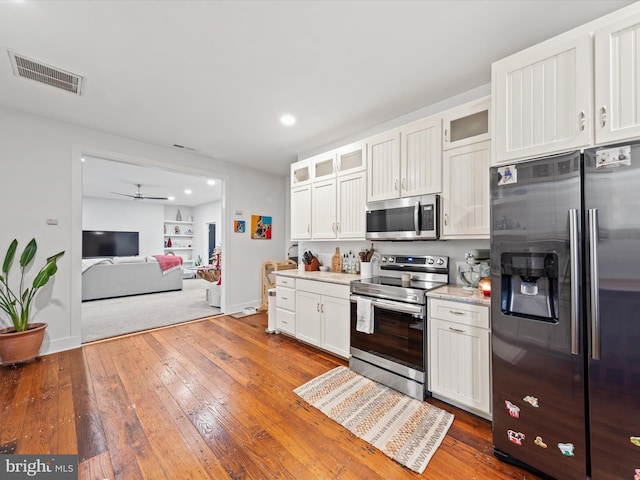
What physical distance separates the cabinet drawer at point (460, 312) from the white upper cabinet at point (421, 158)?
1025 mm

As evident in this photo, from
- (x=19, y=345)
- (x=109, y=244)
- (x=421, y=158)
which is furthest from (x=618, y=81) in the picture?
(x=109, y=244)

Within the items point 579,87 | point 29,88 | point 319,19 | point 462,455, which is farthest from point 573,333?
point 29,88

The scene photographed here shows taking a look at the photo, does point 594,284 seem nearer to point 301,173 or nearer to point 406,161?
point 406,161

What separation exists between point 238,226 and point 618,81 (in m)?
4.72

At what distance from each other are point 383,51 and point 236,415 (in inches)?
118

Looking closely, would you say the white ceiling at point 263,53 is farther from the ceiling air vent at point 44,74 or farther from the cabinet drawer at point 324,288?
the cabinet drawer at point 324,288

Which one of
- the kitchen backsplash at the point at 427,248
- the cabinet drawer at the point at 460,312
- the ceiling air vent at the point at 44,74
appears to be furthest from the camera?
the kitchen backsplash at the point at 427,248

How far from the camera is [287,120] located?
3.16 m

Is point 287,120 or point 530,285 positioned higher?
point 287,120

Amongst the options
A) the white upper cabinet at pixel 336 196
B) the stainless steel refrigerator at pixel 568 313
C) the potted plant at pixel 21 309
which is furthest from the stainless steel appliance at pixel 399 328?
the potted plant at pixel 21 309

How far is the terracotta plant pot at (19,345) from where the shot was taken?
2691 mm

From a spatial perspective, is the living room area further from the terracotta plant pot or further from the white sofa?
the terracotta plant pot

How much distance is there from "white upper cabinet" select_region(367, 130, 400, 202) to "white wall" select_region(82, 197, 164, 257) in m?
9.09

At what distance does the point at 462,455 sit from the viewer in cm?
161
